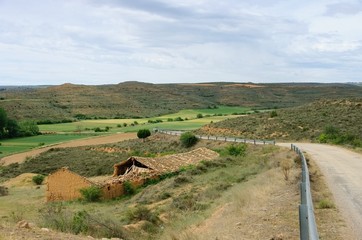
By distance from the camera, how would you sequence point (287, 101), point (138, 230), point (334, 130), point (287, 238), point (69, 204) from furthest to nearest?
point (287, 101) → point (334, 130) → point (69, 204) → point (138, 230) → point (287, 238)

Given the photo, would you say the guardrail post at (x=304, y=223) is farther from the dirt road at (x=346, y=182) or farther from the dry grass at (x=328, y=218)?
the dirt road at (x=346, y=182)

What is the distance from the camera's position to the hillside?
175 ft

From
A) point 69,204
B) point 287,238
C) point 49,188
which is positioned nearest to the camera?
point 287,238

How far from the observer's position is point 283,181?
18.5 meters

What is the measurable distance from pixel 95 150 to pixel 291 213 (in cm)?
5373

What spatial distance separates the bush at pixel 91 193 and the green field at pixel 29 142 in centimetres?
4070

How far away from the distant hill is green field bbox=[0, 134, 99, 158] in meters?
28.6

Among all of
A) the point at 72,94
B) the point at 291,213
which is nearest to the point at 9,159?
the point at 291,213

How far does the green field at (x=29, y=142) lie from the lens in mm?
72512

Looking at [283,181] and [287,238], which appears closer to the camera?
[287,238]

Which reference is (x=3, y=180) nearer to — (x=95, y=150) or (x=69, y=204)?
(x=95, y=150)

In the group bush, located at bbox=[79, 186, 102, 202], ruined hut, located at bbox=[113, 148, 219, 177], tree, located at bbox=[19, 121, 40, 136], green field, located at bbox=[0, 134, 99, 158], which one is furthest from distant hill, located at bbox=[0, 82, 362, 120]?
bush, located at bbox=[79, 186, 102, 202]

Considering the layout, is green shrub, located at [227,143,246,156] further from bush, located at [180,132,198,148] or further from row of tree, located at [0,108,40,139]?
row of tree, located at [0,108,40,139]

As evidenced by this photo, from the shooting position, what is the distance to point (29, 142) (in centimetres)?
8138
